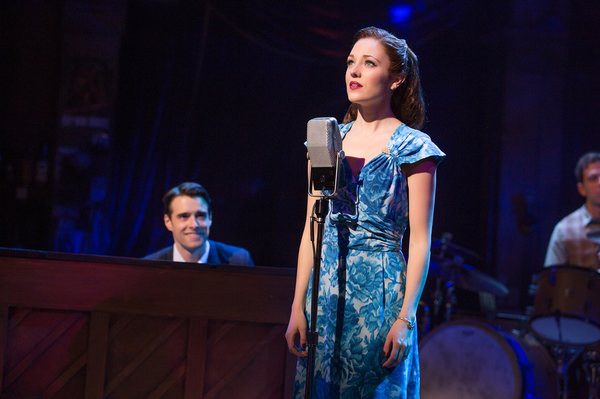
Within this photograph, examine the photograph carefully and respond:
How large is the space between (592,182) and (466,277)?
1624mm

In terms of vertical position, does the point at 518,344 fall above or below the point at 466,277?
below

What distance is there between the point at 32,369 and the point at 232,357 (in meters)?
0.80

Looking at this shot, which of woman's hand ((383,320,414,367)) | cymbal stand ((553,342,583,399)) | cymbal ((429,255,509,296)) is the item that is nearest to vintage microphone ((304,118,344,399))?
woman's hand ((383,320,414,367))

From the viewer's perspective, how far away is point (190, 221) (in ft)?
11.9

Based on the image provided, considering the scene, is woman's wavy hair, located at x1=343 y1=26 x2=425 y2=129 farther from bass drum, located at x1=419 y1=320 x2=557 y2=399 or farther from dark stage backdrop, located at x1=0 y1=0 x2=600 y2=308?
dark stage backdrop, located at x1=0 y1=0 x2=600 y2=308

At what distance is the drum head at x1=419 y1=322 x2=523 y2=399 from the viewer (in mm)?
3295

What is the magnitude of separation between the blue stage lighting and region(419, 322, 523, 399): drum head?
279 centimetres

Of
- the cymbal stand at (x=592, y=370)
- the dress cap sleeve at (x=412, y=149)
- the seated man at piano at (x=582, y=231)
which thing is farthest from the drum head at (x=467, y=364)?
the dress cap sleeve at (x=412, y=149)

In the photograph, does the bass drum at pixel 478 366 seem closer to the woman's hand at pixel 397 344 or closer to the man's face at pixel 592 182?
the man's face at pixel 592 182

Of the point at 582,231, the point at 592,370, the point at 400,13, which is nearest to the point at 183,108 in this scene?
the point at 400,13

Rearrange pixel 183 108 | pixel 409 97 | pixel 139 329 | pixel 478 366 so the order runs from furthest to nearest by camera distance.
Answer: pixel 183 108 → pixel 478 366 → pixel 139 329 → pixel 409 97

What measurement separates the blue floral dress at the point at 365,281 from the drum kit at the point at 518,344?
76.3 inches

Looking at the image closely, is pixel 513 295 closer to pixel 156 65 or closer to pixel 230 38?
pixel 230 38

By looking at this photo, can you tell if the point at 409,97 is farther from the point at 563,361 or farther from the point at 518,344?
the point at 563,361
